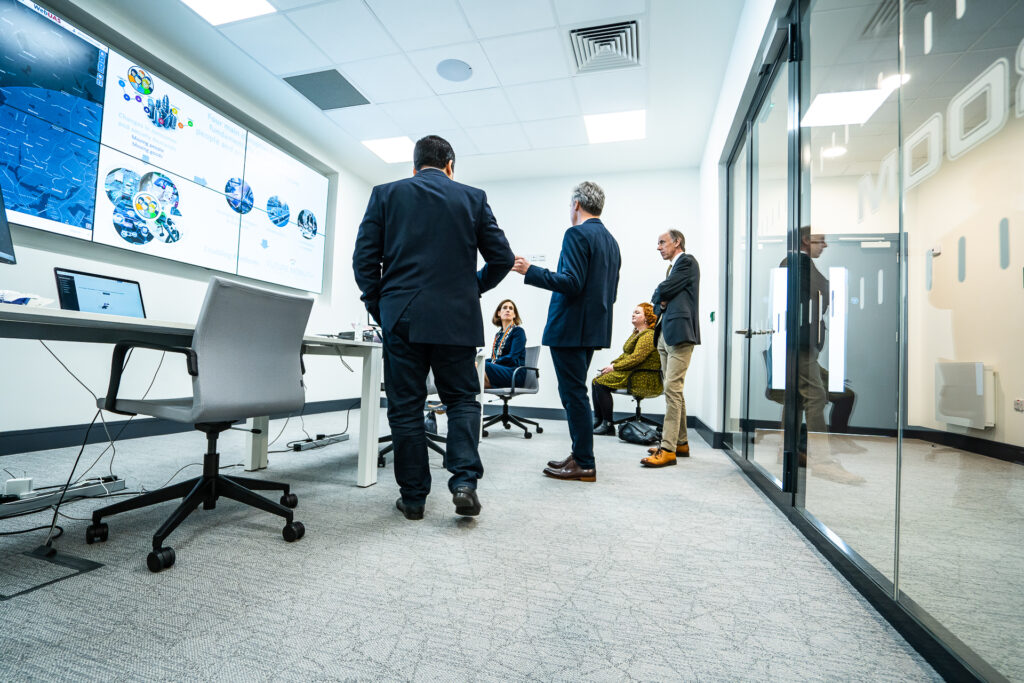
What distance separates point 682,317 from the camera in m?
2.93

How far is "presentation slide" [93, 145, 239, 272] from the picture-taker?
2979mm

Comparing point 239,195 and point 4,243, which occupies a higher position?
point 239,195

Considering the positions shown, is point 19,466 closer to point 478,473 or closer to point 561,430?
point 478,473

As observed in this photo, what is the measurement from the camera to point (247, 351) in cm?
156

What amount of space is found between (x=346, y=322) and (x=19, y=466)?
3.27 metres

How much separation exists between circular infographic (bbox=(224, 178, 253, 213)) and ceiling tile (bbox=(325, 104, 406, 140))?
94 cm

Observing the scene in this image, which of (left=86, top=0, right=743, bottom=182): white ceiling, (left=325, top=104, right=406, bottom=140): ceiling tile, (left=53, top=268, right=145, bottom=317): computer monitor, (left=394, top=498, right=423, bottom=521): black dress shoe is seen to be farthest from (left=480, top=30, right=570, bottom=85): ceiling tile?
(left=394, top=498, right=423, bottom=521): black dress shoe

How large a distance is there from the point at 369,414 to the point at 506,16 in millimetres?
2490

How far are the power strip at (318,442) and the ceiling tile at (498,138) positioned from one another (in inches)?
113

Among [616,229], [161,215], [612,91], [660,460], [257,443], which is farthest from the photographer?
[616,229]

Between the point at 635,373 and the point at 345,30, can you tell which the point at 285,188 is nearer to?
the point at 345,30

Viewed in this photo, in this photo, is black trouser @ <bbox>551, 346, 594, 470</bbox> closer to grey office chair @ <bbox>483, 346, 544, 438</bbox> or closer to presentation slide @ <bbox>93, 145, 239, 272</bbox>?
grey office chair @ <bbox>483, 346, 544, 438</bbox>

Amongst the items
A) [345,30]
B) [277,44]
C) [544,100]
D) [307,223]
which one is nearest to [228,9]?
[277,44]

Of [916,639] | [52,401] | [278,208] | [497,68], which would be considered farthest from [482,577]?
[278,208]
